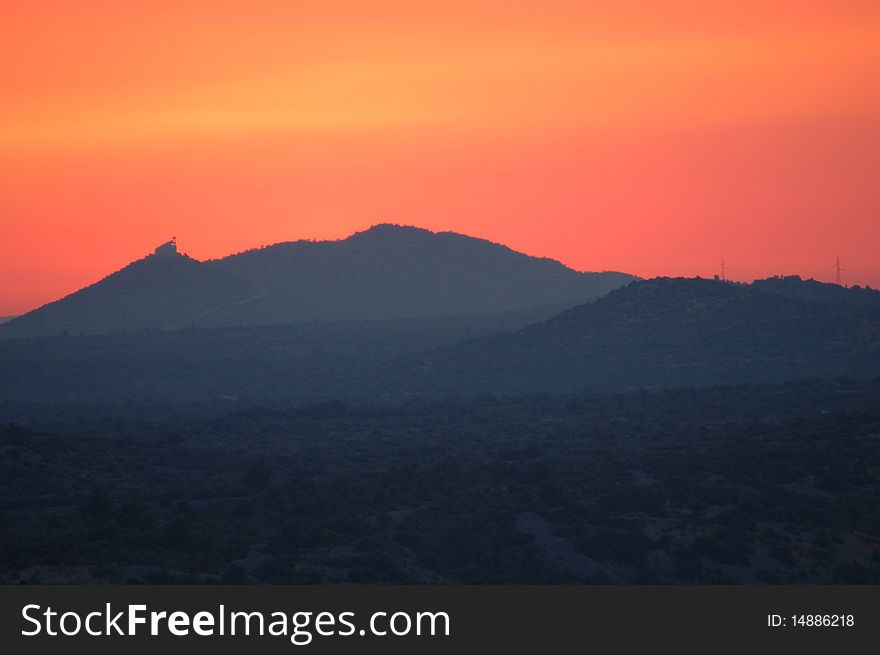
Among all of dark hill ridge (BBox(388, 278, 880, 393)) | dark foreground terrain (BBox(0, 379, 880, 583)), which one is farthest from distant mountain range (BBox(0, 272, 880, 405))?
dark foreground terrain (BBox(0, 379, 880, 583))

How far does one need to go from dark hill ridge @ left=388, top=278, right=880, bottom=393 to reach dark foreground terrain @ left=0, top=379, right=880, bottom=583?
41.6 metres

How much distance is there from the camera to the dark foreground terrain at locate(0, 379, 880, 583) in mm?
44594

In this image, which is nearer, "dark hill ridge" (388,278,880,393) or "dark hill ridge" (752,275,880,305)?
"dark hill ridge" (388,278,880,393)

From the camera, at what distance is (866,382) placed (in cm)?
10138

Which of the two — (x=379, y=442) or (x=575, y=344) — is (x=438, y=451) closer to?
(x=379, y=442)

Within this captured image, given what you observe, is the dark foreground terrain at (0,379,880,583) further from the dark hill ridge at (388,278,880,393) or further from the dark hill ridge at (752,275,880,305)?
the dark hill ridge at (752,275,880,305)

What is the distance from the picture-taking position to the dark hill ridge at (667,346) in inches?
5049

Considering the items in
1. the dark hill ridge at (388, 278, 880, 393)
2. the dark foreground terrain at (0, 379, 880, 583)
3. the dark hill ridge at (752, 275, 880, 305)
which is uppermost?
the dark hill ridge at (752, 275, 880, 305)

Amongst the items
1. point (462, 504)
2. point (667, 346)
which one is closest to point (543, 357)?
point (667, 346)

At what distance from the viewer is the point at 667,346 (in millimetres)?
136125

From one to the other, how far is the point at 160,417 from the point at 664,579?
72484 mm

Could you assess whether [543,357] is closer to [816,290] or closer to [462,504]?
[816,290]

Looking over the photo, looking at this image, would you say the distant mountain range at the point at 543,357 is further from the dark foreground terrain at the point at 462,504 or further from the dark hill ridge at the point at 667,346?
the dark foreground terrain at the point at 462,504

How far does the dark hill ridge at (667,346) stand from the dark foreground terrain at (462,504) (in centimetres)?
4160
